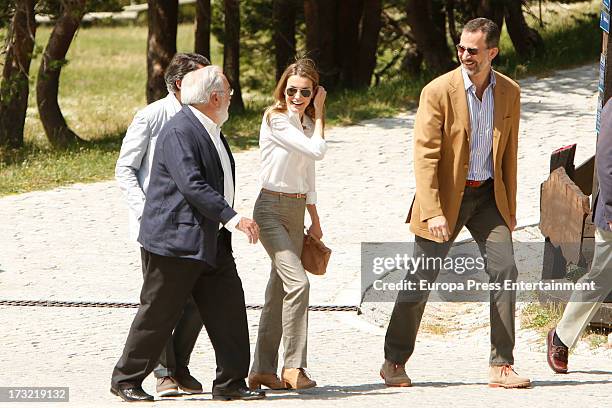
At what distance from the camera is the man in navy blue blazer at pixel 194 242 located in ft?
20.3

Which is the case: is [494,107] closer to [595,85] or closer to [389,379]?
[389,379]

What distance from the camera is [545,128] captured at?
1579 centimetres

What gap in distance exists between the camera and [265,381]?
6.93m

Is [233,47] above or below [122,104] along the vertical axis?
above

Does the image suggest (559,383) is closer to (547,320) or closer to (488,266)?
(488,266)

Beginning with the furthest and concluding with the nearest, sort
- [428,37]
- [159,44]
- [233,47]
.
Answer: [428,37], [233,47], [159,44]

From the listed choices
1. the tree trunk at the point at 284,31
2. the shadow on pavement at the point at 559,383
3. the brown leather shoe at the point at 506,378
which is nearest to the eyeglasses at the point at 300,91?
the brown leather shoe at the point at 506,378

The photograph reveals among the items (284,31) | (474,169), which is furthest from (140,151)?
(284,31)

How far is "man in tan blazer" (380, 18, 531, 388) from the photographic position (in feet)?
21.8

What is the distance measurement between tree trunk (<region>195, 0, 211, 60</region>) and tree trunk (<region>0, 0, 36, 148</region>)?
2598 mm

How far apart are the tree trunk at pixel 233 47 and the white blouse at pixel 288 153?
40.6 feet

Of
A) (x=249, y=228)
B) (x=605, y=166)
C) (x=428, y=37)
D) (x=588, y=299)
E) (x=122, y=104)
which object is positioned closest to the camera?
(x=249, y=228)

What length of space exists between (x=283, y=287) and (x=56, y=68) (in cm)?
1147

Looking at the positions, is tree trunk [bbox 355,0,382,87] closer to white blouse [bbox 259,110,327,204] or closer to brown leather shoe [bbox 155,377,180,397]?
white blouse [bbox 259,110,327,204]
